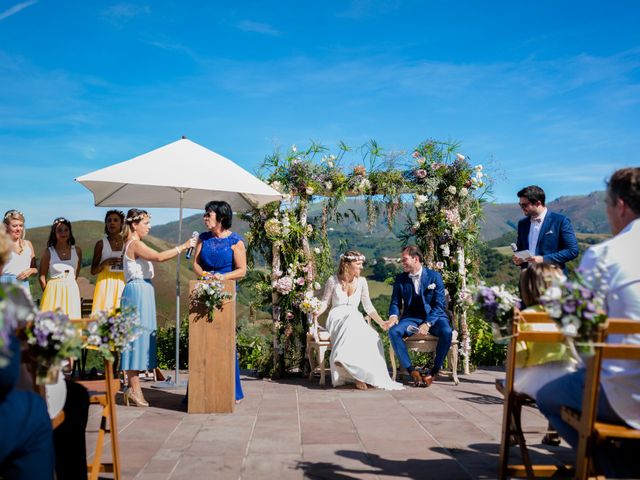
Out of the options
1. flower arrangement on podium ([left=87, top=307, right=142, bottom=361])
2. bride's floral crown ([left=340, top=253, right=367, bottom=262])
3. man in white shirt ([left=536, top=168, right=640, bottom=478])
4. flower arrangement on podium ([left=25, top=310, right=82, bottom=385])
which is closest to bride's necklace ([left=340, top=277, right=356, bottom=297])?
bride's floral crown ([left=340, top=253, right=367, bottom=262])

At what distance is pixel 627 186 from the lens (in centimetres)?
309

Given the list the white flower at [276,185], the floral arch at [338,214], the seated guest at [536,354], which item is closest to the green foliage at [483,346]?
the floral arch at [338,214]

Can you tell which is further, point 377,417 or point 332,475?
point 377,417

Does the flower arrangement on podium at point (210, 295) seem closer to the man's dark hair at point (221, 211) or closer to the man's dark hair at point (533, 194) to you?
the man's dark hair at point (221, 211)

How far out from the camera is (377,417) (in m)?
5.92

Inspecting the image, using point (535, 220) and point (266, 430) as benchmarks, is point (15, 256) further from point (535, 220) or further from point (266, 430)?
point (535, 220)

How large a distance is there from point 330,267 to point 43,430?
6.16m

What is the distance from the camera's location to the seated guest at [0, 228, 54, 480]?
2.38 metres

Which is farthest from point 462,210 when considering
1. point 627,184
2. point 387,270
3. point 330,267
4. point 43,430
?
point 43,430

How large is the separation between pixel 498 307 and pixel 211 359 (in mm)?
3432

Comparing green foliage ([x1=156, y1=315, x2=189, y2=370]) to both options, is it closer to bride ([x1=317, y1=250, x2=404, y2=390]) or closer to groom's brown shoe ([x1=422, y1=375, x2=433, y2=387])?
bride ([x1=317, y1=250, x2=404, y2=390])

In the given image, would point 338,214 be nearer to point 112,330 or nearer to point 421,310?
point 421,310

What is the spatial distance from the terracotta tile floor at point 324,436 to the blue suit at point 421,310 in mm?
607

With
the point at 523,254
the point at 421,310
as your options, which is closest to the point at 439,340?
the point at 421,310
